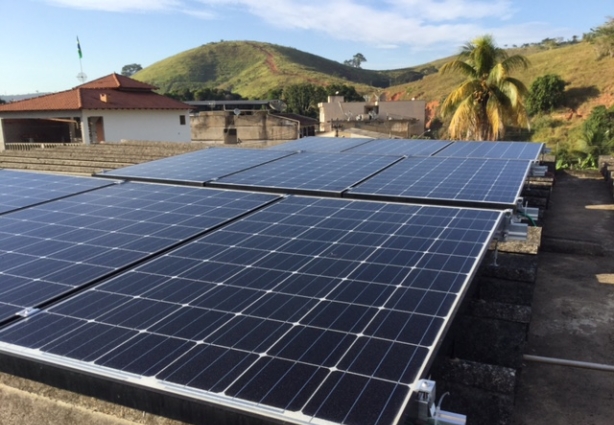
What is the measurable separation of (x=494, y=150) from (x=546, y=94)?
188 feet

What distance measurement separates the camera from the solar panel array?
4.35 meters

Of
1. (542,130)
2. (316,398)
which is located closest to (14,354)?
(316,398)

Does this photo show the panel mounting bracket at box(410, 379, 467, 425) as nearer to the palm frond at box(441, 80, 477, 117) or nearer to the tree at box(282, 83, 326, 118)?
the palm frond at box(441, 80, 477, 117)

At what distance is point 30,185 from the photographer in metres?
12.8

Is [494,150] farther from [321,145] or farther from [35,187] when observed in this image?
[35,187]

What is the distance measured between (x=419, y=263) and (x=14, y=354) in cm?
473

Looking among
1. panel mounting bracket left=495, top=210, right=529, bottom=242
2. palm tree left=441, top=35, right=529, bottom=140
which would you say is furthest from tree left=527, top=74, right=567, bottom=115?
panel mounting bracket left=495, top=210, right=529, bottom=242

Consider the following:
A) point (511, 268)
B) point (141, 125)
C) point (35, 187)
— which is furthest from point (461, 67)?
point (141, 125)

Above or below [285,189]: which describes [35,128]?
above

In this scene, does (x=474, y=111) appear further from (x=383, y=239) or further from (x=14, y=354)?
(x=14, y=354)

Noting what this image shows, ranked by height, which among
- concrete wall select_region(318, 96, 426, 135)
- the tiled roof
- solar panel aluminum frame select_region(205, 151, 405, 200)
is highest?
the tiled roof

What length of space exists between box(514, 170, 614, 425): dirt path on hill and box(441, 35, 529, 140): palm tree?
11.9 metres

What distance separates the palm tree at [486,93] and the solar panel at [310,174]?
562 inches

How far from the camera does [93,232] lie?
8570 mm
